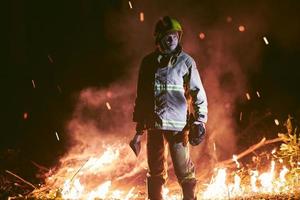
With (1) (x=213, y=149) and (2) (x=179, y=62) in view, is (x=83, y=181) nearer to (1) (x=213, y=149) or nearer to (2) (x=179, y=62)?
(1) (x=213, y=149)

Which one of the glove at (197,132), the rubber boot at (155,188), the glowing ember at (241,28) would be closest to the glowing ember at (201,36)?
the glowing ember at (241,28)

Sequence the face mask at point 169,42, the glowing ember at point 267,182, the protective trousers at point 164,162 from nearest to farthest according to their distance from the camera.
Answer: the protective trousers at point 164,162 < the face mask at point 169,42 < the glowing ember at point 267,182

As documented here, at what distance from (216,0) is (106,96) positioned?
332cm

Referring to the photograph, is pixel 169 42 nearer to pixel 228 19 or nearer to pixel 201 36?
pixel 201 36

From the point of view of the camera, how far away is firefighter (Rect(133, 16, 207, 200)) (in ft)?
20.3

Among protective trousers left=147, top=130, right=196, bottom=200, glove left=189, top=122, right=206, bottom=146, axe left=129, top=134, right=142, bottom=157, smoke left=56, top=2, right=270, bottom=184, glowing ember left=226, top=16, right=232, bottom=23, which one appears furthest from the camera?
glowing ember left=226, top=16, right=232, bottom=23

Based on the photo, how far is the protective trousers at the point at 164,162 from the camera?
20.4 feet

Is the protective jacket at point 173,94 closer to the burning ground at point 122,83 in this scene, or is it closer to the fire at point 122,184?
the fire at point 122,184

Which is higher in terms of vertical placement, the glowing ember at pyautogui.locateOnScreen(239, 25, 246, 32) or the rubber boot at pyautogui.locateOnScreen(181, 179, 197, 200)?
the glowing ember at pyautogui.locateOnScreen(239, 25, 246, 32)

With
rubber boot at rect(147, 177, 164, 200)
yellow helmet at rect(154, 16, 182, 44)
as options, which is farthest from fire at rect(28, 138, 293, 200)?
yellow helmet at rect(154, 16, 182, 44)

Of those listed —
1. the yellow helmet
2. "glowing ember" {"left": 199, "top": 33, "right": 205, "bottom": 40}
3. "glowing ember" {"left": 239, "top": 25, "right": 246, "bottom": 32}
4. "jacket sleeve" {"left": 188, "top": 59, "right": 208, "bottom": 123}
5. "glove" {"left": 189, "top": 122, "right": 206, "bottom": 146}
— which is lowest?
"glove" {"left": 189, "top": 122, "right": 206, "bottom": 146}

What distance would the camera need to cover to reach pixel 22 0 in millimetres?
11414

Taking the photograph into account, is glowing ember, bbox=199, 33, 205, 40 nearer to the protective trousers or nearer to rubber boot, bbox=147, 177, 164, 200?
the protective trousers

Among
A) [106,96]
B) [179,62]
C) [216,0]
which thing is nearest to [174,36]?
[179,62]
